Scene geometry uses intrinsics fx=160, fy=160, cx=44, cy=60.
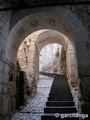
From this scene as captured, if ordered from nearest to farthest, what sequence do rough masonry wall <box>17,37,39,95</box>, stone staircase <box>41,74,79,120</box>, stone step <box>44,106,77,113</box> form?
stone staircase <box>41,74,79,120</box>, stone step <box>44,106,77,113</box>, rough masonry wall <box>17,37,39,95</box>

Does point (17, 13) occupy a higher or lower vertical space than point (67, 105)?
higher

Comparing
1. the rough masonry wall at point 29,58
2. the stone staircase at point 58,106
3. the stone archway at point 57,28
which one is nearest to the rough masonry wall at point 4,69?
the stone archway at point 57,28

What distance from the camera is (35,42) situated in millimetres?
7191

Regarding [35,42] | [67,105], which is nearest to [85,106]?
[67,105]

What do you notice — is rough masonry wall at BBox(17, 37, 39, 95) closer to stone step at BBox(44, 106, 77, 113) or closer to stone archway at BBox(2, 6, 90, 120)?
stone step at BBox(44, 106, 77, 113)

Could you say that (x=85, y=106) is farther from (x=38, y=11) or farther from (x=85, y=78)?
(x=38, y=11)

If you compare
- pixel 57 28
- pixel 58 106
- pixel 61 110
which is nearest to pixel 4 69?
pixel 57 28

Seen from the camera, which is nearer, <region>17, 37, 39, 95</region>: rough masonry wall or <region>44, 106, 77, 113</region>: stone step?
<region>44, 106, 77, 113</region>: stone step

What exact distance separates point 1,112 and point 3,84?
1.61 ft

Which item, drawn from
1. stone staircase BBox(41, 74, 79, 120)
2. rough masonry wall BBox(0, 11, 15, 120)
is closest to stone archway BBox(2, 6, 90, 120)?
rough masonry wall BBox(0, 11, 15, 120)

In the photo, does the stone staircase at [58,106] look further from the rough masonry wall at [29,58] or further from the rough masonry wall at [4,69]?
the rough masonry wall at [29,58]

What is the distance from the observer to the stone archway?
9.11 feet

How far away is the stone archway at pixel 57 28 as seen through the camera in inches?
109

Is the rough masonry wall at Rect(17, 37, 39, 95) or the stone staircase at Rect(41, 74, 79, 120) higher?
the rough masonry wall at Rect(17, 37, 39, 95)
